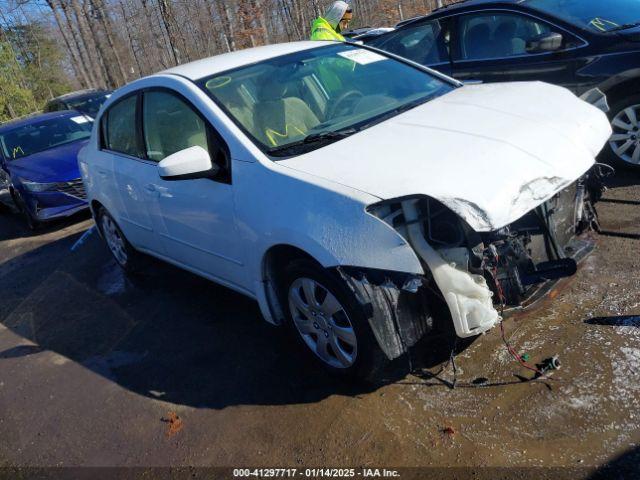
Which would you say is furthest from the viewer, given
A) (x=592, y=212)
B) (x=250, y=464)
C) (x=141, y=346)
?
(x=141, y=346)

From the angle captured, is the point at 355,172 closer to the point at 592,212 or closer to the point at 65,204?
the point at 592,212

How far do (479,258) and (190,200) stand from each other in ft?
6.19

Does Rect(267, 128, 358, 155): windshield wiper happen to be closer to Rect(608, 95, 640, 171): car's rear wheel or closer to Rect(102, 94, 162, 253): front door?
Rect(102, 94, 162, 253): front door

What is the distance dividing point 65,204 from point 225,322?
4665 millimetres

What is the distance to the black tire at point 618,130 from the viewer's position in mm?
4746

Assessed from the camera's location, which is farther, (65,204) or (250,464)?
(65,204)

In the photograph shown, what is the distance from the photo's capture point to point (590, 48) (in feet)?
16.0

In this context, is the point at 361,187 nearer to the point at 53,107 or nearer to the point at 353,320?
the point at 353,320

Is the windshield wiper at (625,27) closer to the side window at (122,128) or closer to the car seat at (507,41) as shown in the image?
the car seat at (507,41)

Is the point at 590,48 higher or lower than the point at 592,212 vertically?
higher

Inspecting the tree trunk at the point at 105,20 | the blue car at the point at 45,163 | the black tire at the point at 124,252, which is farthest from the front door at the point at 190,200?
the tree trunk at the point at 105,20

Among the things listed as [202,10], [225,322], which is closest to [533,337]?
[225,322]

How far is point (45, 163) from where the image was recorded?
26.3ft

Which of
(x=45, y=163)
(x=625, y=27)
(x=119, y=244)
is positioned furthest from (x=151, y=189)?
(x=45, y=163)
